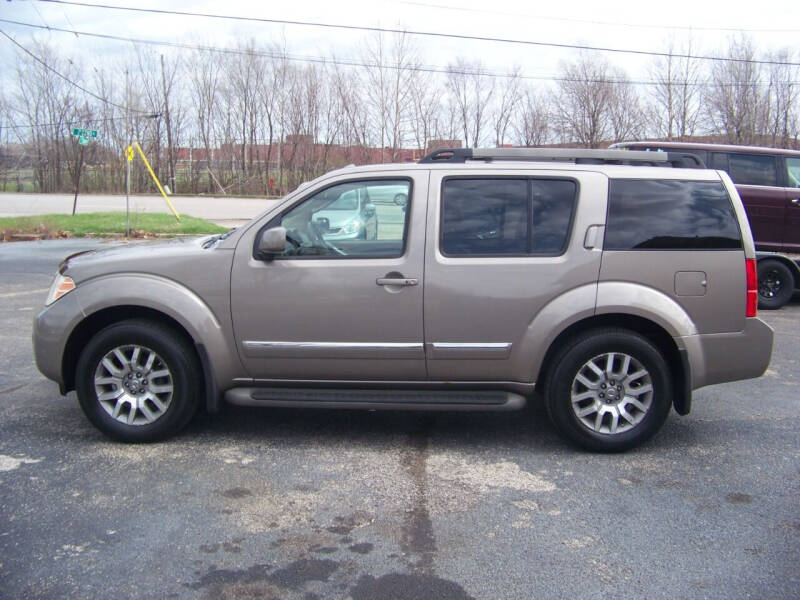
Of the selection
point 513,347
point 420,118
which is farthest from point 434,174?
point 420,118

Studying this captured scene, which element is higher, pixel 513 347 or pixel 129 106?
pixel 129 106

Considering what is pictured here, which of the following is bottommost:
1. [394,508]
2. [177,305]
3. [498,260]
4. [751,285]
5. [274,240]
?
[394,508]

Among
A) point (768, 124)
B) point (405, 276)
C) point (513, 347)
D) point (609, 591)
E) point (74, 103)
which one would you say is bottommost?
point (609, 591)

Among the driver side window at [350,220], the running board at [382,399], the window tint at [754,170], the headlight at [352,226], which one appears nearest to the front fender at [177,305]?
the running board at [382,399]

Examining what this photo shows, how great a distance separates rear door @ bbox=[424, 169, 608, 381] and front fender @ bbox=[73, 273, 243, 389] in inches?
51.2

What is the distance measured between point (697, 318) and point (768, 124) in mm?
33475

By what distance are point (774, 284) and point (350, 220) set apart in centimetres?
801

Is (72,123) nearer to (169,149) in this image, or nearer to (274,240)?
(169,149)

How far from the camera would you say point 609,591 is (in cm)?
312

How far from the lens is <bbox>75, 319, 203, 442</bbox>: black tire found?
473 centimetres

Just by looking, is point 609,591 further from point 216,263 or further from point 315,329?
point 216,263

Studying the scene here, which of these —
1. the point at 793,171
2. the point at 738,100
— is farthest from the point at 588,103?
the point at 793,171

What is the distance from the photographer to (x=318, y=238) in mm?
4797

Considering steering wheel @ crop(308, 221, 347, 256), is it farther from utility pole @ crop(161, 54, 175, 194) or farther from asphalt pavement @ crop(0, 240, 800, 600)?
utility pole @ crop(161, 54, 175, 194)
